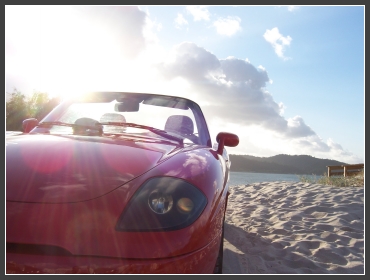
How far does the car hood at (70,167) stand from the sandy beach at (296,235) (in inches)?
70.7

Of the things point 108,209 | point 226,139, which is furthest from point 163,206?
point 226,139

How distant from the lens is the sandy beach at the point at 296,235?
11.0ft

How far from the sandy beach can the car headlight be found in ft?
5.78

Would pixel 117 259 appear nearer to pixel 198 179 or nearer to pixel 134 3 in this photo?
pixel 198 179

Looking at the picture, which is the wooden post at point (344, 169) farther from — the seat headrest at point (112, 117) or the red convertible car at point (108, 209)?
the red convertible car at point (108, 209)

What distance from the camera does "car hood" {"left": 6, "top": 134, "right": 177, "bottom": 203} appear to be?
4.70ft

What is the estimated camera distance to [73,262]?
127cm

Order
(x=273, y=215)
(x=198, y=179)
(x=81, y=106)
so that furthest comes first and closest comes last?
(x=273, y=215) < (x=81, y=106) < (x=198, y=179)

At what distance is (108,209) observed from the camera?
141cm

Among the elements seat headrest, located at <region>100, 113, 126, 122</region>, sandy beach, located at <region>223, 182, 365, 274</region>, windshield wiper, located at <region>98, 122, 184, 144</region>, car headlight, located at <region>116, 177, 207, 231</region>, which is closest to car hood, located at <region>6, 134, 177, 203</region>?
car headlight, located at <region>116, 177, 207, 231</region>

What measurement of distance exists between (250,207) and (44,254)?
5.69m

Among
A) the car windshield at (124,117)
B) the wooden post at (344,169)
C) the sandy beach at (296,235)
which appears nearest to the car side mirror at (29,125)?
the car windshield at (124,117)

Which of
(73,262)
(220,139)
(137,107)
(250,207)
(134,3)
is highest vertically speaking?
(134,3)

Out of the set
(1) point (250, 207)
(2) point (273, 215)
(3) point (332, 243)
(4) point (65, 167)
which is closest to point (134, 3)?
(4) point (65, 167)
